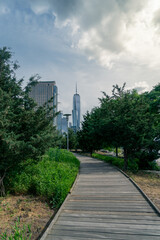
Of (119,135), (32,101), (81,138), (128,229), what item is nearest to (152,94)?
(119,135)

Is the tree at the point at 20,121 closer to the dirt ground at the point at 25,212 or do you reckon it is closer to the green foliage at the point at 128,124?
the dirt ground at the point at 25,212

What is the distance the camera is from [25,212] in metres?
4.84

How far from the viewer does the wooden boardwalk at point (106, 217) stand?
3.27m

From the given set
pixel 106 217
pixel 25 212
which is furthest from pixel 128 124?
pixel 25 212

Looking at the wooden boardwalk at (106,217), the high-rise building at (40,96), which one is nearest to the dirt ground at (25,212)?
the wooden boardwalk at (106,217)

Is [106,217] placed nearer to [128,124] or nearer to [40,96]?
[128,124]

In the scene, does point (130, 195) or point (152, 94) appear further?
point (152, 94)

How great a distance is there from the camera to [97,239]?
10.2ft

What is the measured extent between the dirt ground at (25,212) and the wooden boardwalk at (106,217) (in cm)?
59

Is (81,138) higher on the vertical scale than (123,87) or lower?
lower

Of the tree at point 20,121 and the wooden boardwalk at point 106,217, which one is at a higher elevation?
the tree at point 20,121

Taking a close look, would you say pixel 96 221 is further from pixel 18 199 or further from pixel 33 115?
pixel 33 115

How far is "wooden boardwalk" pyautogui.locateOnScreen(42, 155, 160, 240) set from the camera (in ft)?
10.7

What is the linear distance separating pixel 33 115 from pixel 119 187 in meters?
5.09
